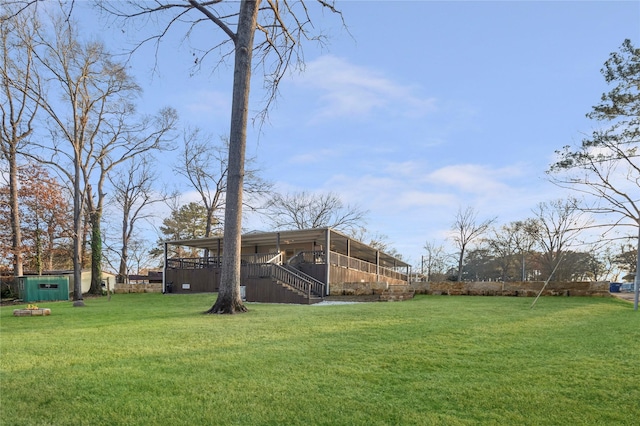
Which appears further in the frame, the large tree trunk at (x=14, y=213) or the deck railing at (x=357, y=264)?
the large tree trunk at (x=14, y=213)

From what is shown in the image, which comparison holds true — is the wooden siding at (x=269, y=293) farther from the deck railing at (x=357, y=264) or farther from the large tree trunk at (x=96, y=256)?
the large tree trunk at (x=96, y=256)

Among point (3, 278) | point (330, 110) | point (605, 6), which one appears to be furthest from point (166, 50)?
point (3, 278)

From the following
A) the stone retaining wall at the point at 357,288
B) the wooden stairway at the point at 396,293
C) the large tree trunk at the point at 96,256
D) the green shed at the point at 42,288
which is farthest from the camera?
the large tree trunk at the point at 96,256

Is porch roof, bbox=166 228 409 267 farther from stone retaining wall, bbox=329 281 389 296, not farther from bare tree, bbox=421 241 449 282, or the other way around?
bare tree, bbox=421 241 449 282

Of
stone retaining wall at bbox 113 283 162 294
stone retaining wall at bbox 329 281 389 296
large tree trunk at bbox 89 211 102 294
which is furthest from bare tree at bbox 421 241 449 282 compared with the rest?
large tree trunk at bbox 89 211 102 294

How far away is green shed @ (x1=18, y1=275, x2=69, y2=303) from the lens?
61.8 ft

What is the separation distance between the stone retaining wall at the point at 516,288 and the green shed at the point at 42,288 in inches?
700

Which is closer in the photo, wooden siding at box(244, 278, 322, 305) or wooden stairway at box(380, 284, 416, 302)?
wooden stairway at box(380, 284, 416, 302)

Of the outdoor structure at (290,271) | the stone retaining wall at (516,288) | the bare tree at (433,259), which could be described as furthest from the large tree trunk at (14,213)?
the bare tree at (433,259)

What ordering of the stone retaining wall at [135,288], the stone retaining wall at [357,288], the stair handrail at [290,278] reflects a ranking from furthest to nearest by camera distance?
the stone retaining wall at [135,288]
the stone retaining wall at [357,288]
the stair handrail at [290,278]

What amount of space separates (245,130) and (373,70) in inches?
217

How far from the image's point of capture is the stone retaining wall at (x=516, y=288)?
1419cm

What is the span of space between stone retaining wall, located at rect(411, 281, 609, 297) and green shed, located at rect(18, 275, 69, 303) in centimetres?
1778

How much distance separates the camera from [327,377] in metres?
3.45
